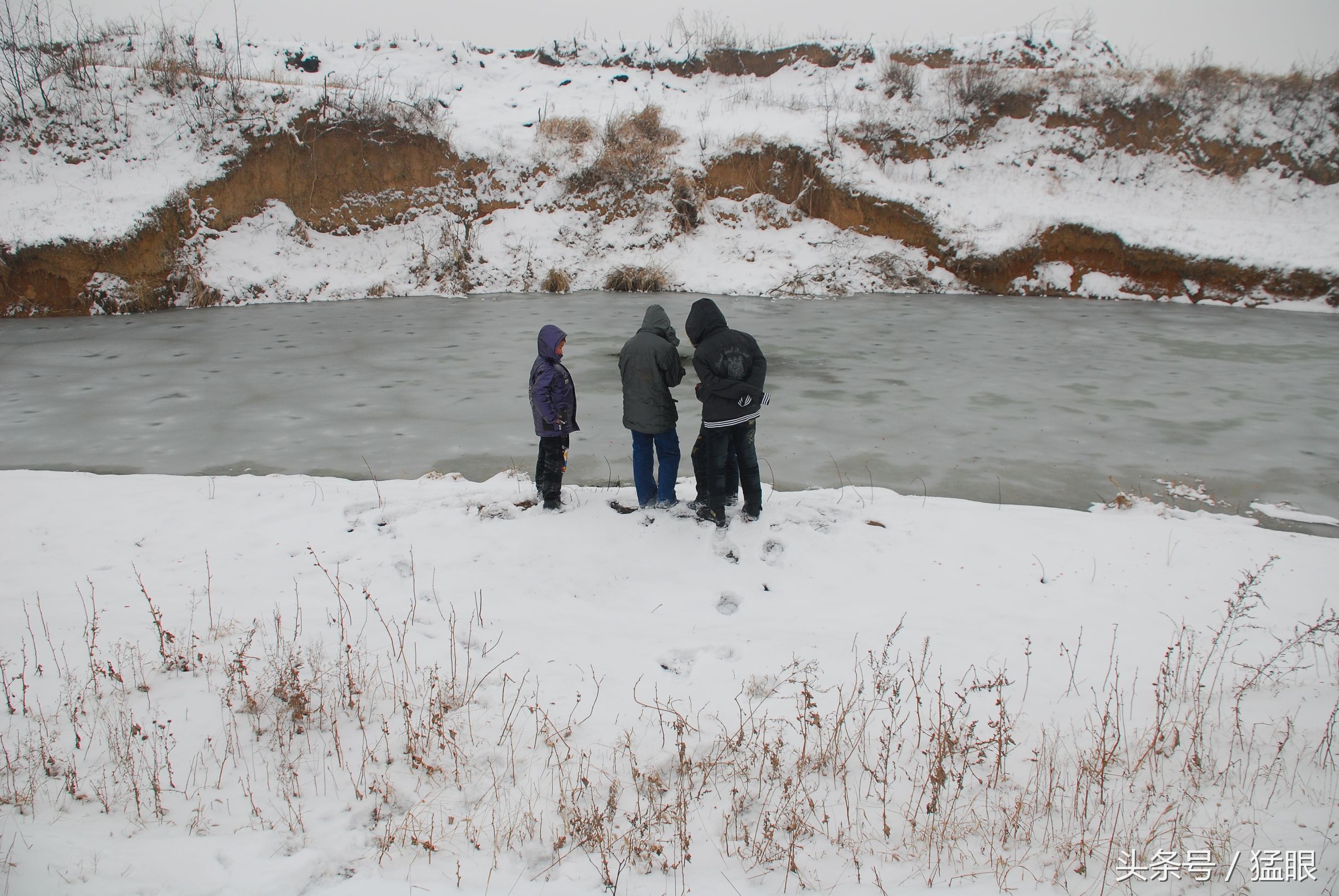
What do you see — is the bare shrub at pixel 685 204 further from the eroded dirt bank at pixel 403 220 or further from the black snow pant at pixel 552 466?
the black snow pant at pixel 552 466

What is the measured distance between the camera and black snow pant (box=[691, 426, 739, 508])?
20.3 ft

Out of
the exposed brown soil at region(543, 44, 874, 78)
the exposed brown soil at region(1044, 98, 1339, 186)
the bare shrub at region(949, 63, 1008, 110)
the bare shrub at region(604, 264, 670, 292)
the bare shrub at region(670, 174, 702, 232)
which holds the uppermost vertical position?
the exposed brown soil at region(543, 44, 874, 78)

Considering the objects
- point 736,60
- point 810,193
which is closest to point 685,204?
point 810,193

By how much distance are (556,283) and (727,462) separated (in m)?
14.0

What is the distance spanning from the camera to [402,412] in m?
9.38

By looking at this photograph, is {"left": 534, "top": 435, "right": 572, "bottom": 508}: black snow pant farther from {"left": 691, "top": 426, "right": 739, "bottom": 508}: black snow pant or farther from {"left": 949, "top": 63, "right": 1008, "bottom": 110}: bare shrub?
{"left": 949, "top": 63, "right": 1008, "bottom": 110}: bare shrub

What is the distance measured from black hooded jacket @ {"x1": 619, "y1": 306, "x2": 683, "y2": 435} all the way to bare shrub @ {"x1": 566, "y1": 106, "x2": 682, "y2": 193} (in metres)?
16.9

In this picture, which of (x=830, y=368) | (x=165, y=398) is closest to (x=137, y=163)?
(x=165, y=398)

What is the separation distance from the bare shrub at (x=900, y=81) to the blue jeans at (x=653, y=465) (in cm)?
2173

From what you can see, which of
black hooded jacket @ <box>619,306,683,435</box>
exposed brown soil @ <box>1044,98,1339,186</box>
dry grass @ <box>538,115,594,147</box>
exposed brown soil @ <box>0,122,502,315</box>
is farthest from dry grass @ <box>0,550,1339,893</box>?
exposed brown soil @ <box>1044,98,1339,186</box>

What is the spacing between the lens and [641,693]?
446 centimetres

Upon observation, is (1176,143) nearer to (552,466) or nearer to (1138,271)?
(1138,271)

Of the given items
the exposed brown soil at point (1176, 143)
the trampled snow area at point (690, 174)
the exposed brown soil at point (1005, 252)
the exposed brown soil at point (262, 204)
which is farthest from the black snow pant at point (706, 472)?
the exposed brown soil at point (1176, 143)

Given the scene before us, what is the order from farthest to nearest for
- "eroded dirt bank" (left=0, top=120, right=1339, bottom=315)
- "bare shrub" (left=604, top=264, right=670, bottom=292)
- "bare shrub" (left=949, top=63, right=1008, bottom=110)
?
1. "bare shrub" (left=949, top=63, right=1008, bottom=110)
2. "bare shrub" (left=604, top=264, right=670, bottom=292)
3. "eroded dirt bank" (left=0, top=120, right=1339, bottom=315)
